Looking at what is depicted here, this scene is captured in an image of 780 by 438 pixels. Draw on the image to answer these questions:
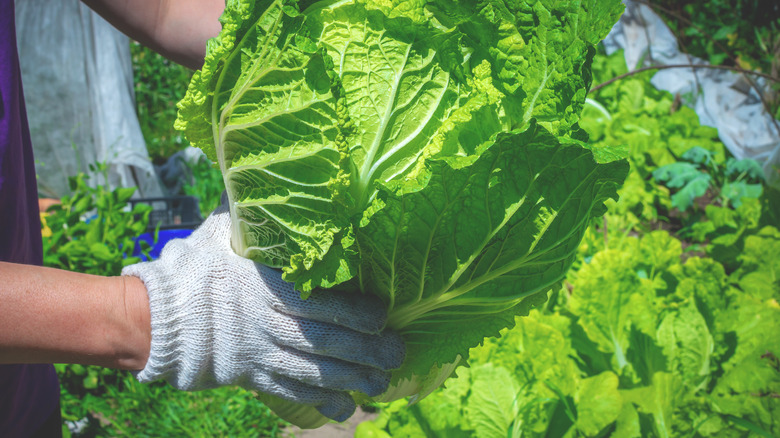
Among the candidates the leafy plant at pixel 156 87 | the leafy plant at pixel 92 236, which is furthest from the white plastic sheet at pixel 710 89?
the leafy plant at pixel 156 87

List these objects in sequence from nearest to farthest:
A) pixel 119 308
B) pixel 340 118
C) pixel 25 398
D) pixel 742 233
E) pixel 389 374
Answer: pixel 340 118 → pixel 119 308 → pixel 389 374 → pixel 25 398 → pixel 742 233

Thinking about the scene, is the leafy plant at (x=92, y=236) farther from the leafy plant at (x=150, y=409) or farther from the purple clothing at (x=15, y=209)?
the purple clothing at (x=15, y=209)

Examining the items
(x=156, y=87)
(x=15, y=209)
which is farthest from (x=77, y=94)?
(x=15, y=209)

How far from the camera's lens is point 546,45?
4.62ft

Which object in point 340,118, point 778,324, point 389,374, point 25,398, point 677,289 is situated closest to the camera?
point 340,118

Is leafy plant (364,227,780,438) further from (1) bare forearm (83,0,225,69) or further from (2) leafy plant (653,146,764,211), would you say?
(1) bare forearm (83,0,225,69)

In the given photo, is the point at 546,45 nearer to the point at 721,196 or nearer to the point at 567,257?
the point at 567,257

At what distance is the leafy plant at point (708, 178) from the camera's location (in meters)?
4.96

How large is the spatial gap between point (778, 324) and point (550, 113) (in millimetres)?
2460

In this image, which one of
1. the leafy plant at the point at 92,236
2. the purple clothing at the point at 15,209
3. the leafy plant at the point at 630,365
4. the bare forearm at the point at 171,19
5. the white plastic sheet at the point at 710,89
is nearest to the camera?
the purple clothing at the point at 15,209

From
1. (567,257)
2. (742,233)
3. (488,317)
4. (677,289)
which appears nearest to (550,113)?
(567,257)

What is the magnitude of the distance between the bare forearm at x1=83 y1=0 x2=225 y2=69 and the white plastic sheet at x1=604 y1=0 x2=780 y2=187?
14.9 ft

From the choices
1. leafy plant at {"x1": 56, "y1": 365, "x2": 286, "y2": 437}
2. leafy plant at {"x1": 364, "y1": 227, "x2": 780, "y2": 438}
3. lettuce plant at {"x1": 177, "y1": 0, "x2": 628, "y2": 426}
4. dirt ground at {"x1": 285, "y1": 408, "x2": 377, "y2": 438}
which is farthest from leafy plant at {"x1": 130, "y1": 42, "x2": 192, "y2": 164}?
lettuce plant at {"x1": 177, "y1": 0, "x2": 628, "y2": 426}

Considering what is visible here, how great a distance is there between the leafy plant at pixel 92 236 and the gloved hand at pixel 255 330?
1.74m
